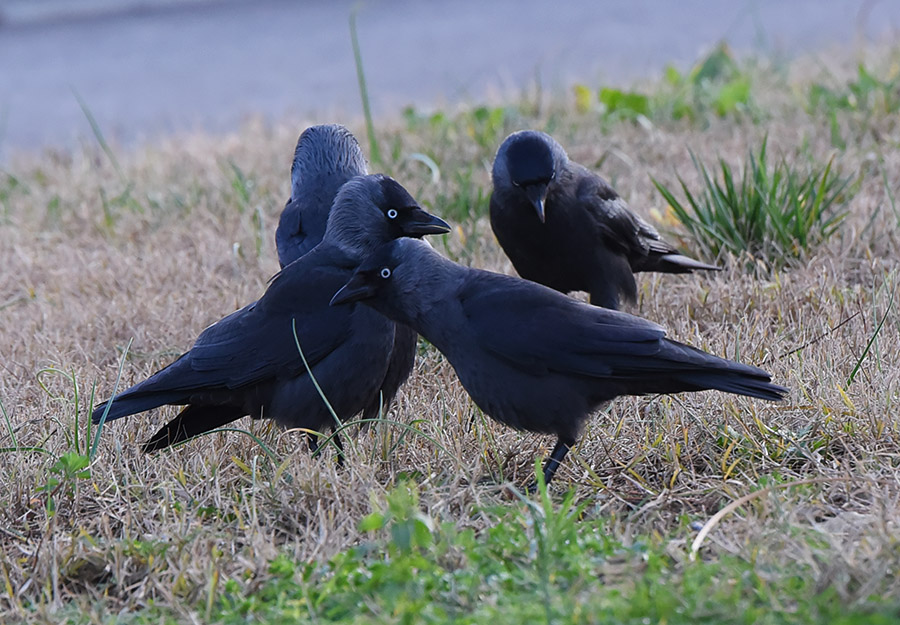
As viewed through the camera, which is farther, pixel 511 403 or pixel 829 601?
pixel 511 403

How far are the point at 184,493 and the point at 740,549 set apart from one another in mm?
1518

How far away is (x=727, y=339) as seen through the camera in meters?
4.08

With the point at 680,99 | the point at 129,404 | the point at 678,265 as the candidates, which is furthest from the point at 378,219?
the point at 680,99

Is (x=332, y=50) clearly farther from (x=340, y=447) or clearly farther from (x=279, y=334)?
(x=340, y=447)

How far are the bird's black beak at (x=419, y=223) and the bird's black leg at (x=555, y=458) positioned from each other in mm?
989

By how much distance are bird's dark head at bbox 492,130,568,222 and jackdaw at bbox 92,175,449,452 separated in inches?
28.4

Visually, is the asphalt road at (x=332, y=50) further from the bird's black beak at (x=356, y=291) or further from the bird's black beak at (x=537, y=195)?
the bird's black beak at (x=356, y=291)

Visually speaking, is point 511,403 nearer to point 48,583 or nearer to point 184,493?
point 184,493

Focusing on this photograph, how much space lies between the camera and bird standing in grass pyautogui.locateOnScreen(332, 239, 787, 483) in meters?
3.16

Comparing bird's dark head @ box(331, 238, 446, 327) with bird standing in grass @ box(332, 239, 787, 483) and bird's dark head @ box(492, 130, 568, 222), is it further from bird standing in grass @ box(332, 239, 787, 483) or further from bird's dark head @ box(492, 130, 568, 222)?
bird's dark head @ box(492, 130, 568, 222)

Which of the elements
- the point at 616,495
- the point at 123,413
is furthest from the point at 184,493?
the point at 616,495

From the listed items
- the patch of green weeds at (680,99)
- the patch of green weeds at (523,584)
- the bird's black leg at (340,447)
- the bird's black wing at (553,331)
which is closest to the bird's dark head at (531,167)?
the bird's black wing at (553,331)

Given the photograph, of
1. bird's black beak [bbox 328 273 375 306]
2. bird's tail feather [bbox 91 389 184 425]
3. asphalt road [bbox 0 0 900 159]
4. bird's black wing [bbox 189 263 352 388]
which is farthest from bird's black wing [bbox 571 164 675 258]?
asphalt road [bbox 0 0 900 159]

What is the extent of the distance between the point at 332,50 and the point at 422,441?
870 centimetres
